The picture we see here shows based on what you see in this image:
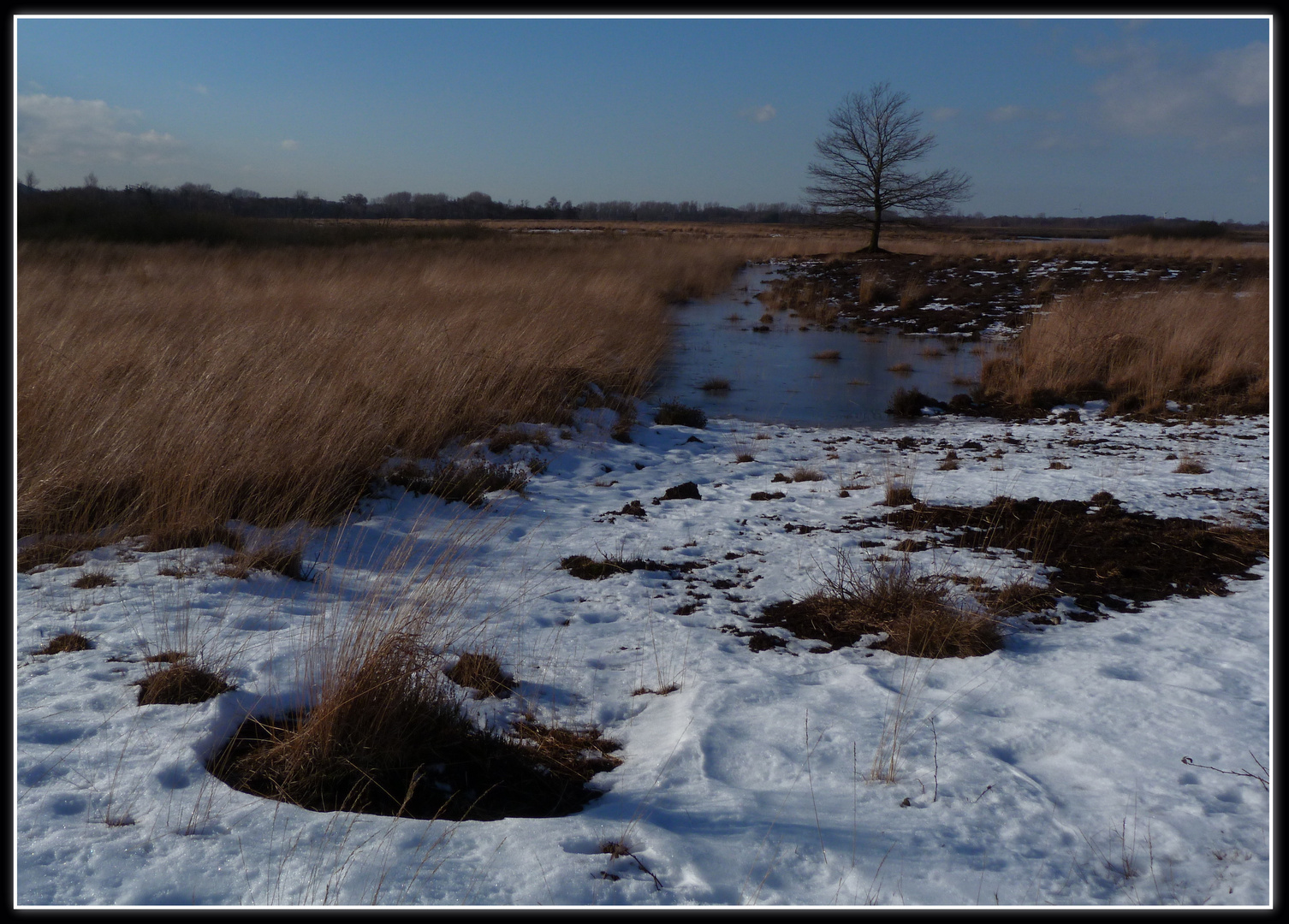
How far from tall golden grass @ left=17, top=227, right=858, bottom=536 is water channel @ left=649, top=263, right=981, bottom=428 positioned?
2.69 ft

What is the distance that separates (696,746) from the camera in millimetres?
2855

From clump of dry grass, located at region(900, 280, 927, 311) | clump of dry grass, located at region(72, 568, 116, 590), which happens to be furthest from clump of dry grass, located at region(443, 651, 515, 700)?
clump of dry grass, located at region(900, 280, 927, 311)

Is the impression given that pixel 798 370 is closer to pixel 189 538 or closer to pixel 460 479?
pixel 460 479

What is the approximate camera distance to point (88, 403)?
17.2 feet

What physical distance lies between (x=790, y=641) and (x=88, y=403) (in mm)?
4876

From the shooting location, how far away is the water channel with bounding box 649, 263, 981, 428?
10156mm

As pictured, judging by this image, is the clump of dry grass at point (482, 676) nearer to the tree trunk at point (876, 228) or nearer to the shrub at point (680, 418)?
the shrub at point (680, 418)

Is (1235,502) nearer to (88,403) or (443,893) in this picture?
(443,893)

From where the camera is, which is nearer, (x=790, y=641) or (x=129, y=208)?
(x=790, y=641)

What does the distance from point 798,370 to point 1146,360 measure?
15.9ft

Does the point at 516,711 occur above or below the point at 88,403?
below

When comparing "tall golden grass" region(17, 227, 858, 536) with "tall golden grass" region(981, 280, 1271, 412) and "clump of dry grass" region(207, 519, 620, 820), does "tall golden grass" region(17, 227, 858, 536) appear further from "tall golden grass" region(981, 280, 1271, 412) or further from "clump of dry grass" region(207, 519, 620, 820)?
"tall golden grass" region(981, 280, 1271, 412)

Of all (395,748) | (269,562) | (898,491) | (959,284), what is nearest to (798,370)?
(898,491)

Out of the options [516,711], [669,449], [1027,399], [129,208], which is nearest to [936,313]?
[1027,399]
